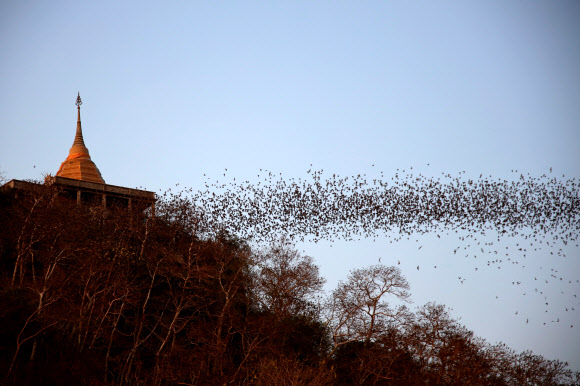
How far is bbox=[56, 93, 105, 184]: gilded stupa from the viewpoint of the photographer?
61.7 m

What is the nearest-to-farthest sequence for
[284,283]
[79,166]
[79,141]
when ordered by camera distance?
1. [284,283]
2. [79,166]
3. [79,141]

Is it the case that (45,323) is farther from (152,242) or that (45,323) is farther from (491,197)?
(491,197)

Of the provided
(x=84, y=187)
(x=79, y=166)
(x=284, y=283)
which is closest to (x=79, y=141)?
(x=79, y=166)

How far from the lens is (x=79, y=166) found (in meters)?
62.7

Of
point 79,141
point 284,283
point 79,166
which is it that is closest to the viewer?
point 284,283

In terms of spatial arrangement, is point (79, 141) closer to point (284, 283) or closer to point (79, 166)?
point (79, 166)

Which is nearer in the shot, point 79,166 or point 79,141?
point 79,166

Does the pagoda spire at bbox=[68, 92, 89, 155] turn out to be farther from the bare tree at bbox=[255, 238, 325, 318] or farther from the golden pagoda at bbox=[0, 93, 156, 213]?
the bare tree at bbox=[255, 238, 325, 318]

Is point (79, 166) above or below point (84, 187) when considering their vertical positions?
above

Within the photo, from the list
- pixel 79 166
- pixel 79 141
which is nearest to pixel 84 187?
pixel 79 166

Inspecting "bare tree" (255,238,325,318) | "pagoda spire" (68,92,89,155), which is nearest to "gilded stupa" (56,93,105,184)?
"pagoda spire" (68,92,89,155)

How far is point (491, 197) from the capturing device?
4225 cm

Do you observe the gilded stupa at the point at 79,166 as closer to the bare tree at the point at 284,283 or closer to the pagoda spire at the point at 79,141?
the pagoda spire at the point at 79,141

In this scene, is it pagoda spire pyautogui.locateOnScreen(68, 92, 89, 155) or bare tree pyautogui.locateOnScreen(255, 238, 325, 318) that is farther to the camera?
pagoda spire pyautogui.locateOnScreen(68, 92, 89, 155)
